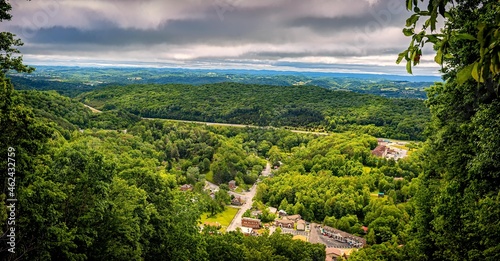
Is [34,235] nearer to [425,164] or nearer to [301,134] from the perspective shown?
[425,164]

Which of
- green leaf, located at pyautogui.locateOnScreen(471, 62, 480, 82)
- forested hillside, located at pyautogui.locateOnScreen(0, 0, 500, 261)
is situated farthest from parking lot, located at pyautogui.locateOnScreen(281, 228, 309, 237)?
green leaf, located at pyautogui.locateOnScreen(471, 62, 480, 82)

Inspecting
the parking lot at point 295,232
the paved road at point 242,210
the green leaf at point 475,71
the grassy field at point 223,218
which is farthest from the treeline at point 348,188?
the green leaf at point 475,71

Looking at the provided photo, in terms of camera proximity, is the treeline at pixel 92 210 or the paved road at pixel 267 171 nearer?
the treeline at pixel 92 210

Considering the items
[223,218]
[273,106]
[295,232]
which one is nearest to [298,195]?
[295,232]

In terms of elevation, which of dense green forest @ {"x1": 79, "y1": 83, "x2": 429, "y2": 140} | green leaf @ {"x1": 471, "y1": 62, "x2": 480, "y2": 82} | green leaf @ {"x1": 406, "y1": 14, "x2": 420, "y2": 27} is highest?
green leaf @ {"x1": 406, "y1": 14, "x2": 420, "y2": 27}

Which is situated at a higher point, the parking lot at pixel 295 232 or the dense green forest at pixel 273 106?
the dense green forest at pixel 273 106

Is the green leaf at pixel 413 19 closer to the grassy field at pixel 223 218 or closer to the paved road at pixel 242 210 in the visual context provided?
the paved road at pixel 242 210

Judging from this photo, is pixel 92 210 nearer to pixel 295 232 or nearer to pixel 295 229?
pixel 295 232

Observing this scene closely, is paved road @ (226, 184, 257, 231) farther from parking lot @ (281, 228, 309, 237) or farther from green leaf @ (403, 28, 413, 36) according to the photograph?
green leaf @ (403, 28, 413, 36)
